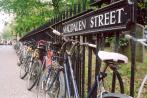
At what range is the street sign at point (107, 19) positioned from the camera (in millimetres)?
2896

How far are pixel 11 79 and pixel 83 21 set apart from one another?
5.39 metres

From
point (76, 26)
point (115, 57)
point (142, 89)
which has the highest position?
point (76, 26)

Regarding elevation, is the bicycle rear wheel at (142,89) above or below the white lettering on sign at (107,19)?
below

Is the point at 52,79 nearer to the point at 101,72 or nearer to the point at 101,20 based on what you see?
the point at 101,20

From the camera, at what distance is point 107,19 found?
3293mm

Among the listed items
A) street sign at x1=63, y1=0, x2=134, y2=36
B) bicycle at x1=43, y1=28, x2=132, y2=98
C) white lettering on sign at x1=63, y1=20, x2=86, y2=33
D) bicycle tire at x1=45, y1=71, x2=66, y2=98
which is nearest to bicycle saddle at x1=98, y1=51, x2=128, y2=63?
bicycle at x1=43, y1=28, x2=132, y2=98

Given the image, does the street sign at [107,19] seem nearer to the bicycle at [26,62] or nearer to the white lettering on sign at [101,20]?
the white lettering on sign at [101,20]

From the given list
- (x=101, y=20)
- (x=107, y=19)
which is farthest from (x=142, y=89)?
(x=107, y=19)

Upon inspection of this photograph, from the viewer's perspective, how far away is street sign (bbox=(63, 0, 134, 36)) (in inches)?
114

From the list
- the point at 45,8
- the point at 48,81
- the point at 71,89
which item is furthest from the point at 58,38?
the point at 45,8

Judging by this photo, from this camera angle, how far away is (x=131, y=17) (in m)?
2.79

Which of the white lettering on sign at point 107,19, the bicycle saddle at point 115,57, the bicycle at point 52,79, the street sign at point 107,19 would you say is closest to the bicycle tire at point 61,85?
the bicycle at point 52,79

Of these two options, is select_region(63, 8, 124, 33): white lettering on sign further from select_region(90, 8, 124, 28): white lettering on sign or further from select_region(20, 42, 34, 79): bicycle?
select_region(20, 42, 34, 79): bicycle

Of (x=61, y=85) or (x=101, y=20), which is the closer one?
(x=101, y=20)
